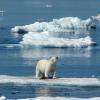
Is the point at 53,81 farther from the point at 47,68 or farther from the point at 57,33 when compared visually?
the point at 57,33

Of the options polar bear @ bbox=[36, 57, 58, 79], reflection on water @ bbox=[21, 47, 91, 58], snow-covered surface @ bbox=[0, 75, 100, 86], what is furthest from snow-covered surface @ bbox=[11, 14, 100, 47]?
snow-covered surface @ bbox=[0, 75, 100, 86]

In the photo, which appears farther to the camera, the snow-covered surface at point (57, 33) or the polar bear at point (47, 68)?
the snow-covered surface at point (57, 33)

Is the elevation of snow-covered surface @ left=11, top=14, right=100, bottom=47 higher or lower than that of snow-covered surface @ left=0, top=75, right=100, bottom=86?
higher

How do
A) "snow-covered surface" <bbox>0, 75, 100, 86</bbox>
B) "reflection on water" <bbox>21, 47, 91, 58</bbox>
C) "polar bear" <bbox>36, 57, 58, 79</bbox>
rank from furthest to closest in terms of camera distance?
"reflection on water" <bbox>21, 47, 91, 58</bbox>, "polar bear" <bbox>36, 57, 58, 79</bbox>, "snow-covered surface" <bbox>0, 75, 100, 86</bbox>

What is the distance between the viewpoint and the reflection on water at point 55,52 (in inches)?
1070

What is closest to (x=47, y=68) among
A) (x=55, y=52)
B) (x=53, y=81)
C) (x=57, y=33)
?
(x=53, y=81)

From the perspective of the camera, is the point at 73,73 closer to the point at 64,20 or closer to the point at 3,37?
the point at 3,37

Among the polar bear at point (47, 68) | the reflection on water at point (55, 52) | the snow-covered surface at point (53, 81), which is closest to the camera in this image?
the snow-covered surface at point (53, 81)

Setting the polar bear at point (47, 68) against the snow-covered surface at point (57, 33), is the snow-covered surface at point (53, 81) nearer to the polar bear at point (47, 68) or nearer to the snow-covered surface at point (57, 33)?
the polar bear at point (47, 68)

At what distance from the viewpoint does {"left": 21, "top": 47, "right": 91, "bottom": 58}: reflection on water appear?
2719 cm

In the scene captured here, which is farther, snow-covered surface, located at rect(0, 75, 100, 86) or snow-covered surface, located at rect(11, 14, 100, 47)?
snow-covered surface, located at rect(11, 14, 100, 47)

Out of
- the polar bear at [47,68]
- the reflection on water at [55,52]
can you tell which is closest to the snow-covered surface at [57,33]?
the reflection on water at [55,52]

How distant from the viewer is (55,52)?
93.1 ft

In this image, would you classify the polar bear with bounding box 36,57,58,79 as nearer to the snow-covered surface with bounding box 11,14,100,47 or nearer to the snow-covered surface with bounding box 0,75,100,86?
the snow-covered surface with bounding box 0,75,100,86
